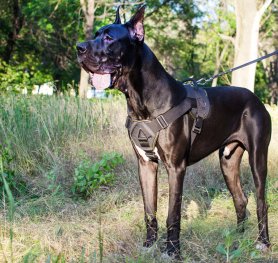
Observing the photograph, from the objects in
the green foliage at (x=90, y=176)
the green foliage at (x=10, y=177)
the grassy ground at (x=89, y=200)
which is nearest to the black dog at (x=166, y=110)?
the grassy ground at (x=89, y=200)

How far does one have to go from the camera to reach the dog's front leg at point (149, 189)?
3631 millimetres

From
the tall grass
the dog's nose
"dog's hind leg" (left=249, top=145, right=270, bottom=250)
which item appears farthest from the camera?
the tall grass

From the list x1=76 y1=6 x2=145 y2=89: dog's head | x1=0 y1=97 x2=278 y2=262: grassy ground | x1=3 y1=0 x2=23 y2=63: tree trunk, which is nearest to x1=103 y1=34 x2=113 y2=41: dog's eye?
x1=76 y1=6 x2=145 y2=89: dog's head

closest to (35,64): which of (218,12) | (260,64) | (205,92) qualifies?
(218,12)

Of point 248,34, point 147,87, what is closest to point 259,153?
point 147,87

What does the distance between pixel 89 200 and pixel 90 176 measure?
26 centimetres

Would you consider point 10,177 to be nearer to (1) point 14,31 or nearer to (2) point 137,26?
(2) point 137,26

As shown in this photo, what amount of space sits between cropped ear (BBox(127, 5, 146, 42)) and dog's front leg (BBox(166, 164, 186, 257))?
98cm

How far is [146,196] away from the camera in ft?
12.0

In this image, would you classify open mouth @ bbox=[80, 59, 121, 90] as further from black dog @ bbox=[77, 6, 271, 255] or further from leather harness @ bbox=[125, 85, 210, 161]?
leather harness @ bbox=[125, 85, 210, 161]

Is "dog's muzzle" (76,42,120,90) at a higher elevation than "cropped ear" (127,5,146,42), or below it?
below

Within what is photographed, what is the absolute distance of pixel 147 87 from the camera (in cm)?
335

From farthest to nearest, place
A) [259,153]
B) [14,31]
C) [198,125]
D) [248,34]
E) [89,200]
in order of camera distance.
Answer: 1. [14,31]
2. [248,34]
3. [89,200]
4. [259,153]
5. [198,125]

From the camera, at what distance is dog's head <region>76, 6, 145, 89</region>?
10.2 feet
